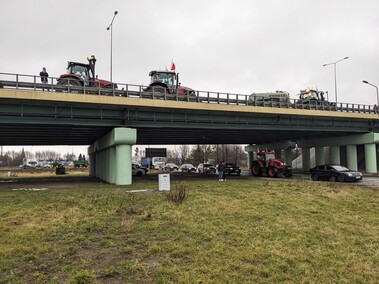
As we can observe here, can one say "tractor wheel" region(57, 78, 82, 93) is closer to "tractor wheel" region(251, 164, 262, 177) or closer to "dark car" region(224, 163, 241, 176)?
"tractor wheel" region(251, 164, 262, 177)

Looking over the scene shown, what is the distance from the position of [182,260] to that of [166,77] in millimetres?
20322

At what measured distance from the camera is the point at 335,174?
1072 inches

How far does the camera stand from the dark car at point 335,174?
1035 inches

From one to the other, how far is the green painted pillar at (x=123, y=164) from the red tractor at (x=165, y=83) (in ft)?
16.6

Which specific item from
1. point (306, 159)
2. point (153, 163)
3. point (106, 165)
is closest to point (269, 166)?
point (106, 165)

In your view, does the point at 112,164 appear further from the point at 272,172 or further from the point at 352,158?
A: the point at 352,158

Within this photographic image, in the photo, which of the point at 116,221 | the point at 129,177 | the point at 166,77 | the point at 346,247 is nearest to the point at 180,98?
the point at 166,77

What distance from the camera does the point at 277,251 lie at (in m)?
7.98

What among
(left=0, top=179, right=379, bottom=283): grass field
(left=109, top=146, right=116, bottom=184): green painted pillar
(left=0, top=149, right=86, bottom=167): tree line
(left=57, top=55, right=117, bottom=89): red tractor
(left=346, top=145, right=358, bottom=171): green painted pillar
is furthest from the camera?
(left=0, top=149, right=86, bottom=167): tree line

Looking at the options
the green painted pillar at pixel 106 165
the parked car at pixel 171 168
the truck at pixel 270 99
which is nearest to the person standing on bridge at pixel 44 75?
the green painted pillar at pixel 106 165

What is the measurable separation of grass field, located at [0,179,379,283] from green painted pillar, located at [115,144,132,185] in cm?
878

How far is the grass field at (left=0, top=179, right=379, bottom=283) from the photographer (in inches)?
255

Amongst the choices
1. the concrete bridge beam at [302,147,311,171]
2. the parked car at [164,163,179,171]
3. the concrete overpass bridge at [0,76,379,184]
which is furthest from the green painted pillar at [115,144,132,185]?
the concrete bridge beam at [302,147,311,171]

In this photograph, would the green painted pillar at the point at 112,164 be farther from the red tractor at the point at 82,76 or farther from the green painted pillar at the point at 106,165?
the red tractor at the point at 82,76
